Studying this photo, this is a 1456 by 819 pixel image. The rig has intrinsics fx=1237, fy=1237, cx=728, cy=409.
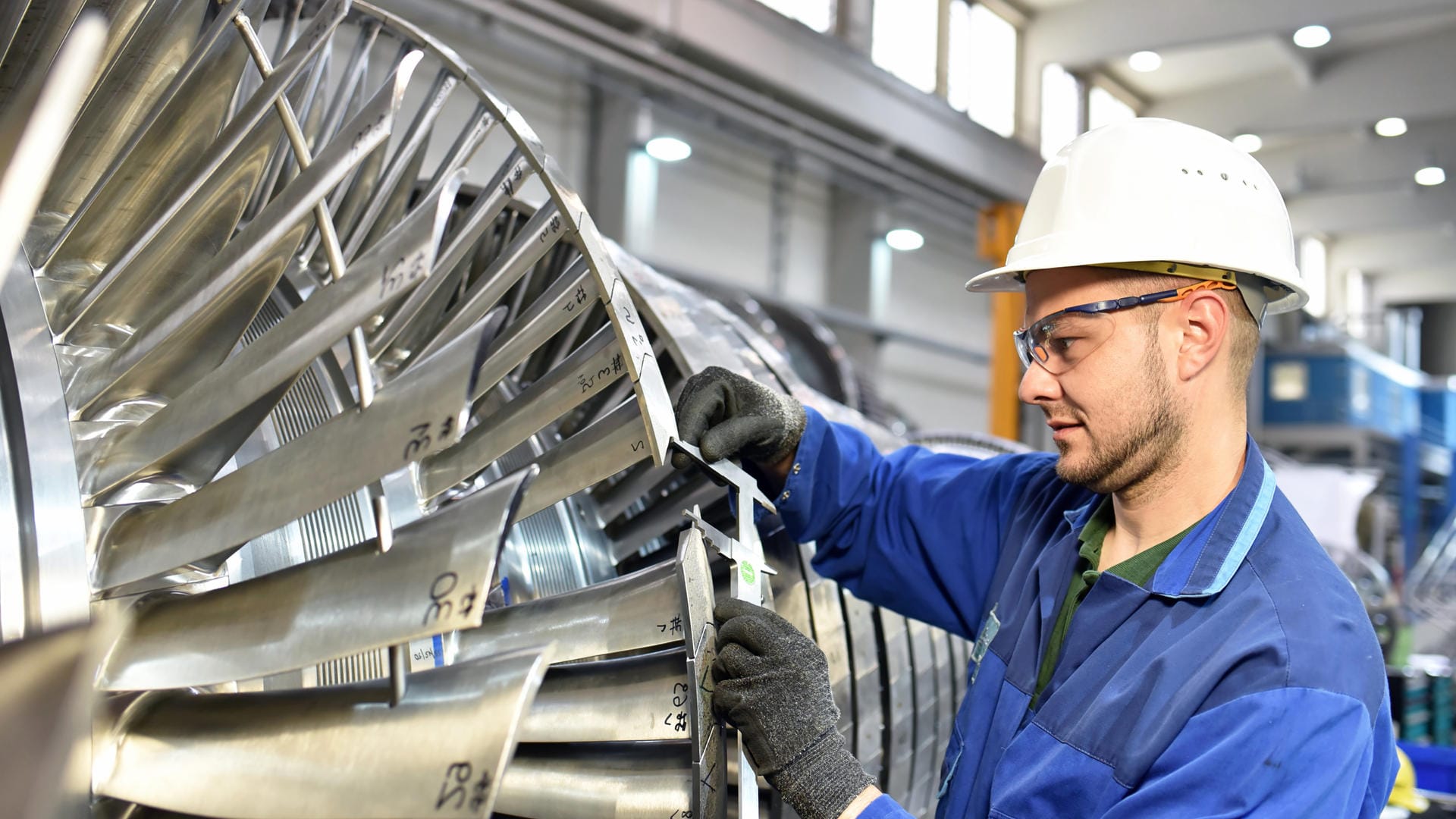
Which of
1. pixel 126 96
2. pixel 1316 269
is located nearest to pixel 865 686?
pixel 126 96

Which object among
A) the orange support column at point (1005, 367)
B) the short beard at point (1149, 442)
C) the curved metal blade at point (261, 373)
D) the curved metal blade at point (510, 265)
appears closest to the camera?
the curved metal blade at point (261, 373)

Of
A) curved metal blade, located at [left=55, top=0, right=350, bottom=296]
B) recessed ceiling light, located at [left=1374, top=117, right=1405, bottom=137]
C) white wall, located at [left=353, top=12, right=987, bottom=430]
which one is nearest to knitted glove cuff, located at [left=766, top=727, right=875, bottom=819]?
curved metal blade, located at [left=55, top=0, right=350, bottom=296]

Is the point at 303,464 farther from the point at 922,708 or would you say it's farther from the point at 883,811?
the point at 922,708

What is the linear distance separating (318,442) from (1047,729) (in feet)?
3.06

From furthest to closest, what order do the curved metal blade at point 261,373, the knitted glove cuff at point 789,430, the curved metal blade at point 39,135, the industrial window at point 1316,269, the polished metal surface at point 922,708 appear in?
the industrial window at point 1316,269, the polished metal surface at point 922,708, the knitted glove cuff at point 789,430, the curved metal blade at point 261,373, the curved metal blade at point 39,135

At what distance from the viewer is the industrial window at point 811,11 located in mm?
8266

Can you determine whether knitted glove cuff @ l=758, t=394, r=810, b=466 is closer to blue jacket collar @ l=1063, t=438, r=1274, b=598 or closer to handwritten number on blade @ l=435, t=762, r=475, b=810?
blue jacket collar @ l=1063, t=438, r=1274, b=598

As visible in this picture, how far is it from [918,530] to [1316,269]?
17.7 meters

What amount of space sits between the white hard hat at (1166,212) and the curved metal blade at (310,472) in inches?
36.6

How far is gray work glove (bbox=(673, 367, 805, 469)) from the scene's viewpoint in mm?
1601

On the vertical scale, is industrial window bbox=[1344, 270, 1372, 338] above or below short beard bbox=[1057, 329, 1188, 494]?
above

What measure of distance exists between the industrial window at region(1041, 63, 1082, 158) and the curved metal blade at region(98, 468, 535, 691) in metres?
10.6

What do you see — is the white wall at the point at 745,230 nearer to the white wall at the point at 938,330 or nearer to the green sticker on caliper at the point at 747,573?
the white wall at the point at 938,330

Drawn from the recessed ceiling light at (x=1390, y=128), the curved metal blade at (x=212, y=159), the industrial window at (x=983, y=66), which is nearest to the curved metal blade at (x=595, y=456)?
the curved metal blade at (x=212, y=159)
